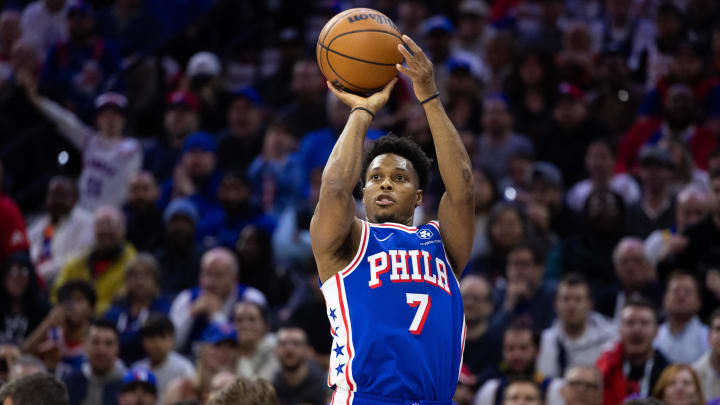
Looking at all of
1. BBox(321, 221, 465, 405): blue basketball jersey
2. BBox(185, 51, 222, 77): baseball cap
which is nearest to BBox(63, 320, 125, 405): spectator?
BBox(321, 221, 465, 405): blue basketball jersey

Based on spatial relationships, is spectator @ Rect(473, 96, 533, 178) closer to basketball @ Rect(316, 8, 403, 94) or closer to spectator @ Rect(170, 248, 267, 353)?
spectator @ Rect(170, 248, 267, 353)

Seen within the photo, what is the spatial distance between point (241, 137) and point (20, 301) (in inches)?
139

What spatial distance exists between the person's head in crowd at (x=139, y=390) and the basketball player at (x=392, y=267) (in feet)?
11.6

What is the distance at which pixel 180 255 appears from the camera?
10.9 metres

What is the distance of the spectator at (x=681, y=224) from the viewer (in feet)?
30.5

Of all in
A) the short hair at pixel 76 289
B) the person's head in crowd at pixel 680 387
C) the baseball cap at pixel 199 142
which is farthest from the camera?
the baseball cap at pixel 199 142

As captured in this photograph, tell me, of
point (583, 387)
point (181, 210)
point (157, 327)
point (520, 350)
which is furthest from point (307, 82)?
point (583, 387)

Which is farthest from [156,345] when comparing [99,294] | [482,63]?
[482,63]

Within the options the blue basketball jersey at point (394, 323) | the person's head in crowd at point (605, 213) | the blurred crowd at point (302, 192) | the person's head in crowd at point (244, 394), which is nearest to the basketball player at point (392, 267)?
the blue basketball jersey at point (394, 323)

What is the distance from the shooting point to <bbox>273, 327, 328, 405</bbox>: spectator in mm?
8680

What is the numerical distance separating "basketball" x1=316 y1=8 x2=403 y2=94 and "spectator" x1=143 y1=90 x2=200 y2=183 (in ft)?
24.4

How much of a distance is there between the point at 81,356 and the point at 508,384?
369 centimetres

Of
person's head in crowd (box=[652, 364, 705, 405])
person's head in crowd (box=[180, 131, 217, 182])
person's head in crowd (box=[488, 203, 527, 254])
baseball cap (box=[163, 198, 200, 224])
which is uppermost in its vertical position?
person's head in crowd (box=[180, 131, 217, 182])

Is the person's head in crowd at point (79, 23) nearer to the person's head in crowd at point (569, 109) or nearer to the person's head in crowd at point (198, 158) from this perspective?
the person's head in crowd at point (198, 158)
